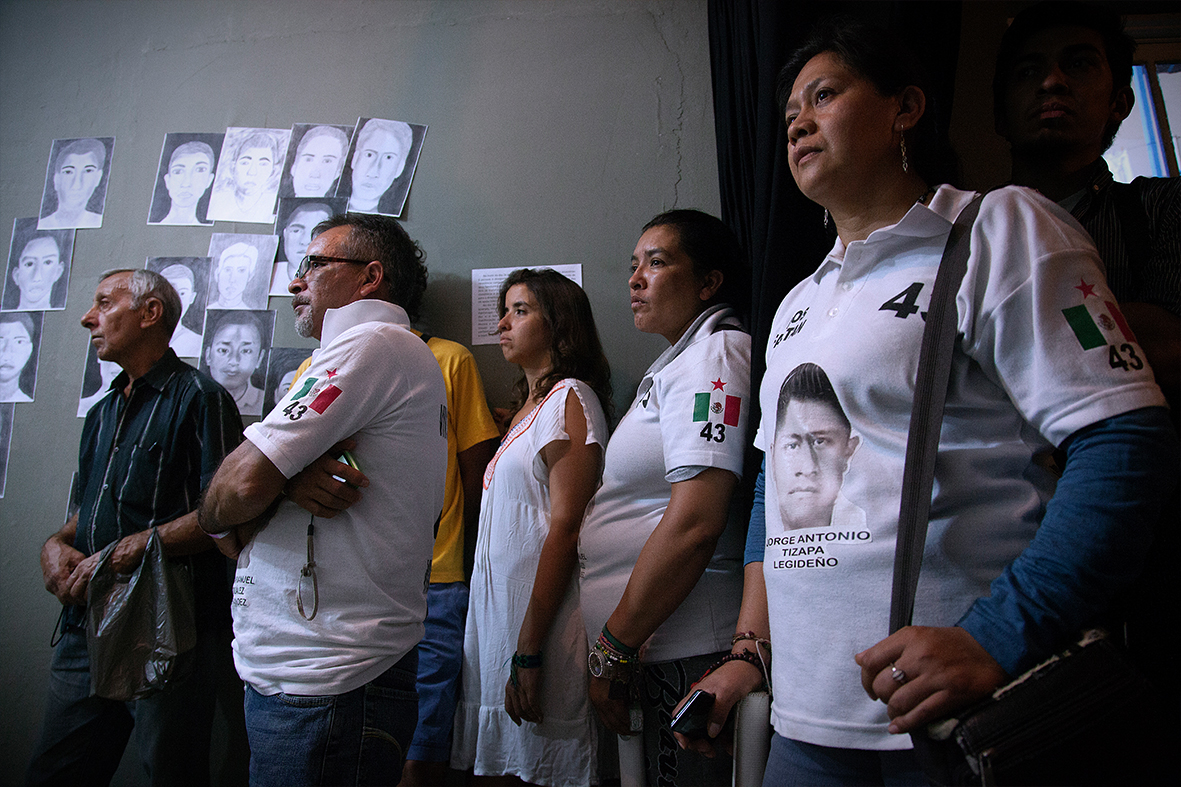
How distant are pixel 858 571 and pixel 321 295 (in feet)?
4.73

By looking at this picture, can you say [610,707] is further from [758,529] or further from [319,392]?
[319,392]

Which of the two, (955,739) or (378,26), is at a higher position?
(378,26)

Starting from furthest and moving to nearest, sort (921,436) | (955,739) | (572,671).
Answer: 1. (572,671)
2. (921,436)
3. (955,739)

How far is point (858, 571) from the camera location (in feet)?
2.85

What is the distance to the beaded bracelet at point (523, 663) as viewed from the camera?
169 cm

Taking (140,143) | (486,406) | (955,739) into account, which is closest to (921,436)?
(955,739)

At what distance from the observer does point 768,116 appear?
1692 millimetres

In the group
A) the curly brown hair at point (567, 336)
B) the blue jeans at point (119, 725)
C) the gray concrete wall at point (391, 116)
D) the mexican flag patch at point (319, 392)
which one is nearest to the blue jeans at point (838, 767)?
the mexican flag patch at point (319, 392)

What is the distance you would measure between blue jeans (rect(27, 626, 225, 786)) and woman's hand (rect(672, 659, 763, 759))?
157 cm

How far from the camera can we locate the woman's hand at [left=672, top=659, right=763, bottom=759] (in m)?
1.17

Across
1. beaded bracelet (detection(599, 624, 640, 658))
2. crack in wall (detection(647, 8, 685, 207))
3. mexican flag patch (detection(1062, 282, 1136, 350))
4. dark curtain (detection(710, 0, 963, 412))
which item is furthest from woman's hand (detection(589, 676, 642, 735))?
crack in wall (detection(647, 8, 685, 207))

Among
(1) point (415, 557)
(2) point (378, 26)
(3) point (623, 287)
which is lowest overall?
(1) point (415, 557)

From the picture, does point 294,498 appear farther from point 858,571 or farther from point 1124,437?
point 1124,437

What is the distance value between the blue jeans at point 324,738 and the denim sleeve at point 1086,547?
3.54 ft
